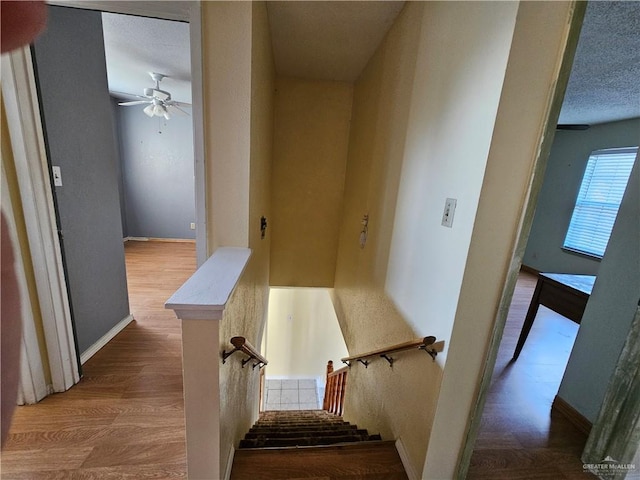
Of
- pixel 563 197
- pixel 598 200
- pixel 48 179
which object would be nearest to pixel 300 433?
pixel 48 179

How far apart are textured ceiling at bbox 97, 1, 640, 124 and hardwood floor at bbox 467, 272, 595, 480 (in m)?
2.45

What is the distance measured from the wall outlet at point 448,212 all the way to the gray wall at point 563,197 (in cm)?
441

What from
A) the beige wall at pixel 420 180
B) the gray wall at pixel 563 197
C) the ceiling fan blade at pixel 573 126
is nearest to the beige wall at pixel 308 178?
the beige wall at pixel 420 180

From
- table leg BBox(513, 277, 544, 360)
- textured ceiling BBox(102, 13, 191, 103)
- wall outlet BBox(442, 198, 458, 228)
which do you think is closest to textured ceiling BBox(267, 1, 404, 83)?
textured ceiling BBox(102, 13, 191, 103)

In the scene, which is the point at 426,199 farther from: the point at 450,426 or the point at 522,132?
the point at 450,426

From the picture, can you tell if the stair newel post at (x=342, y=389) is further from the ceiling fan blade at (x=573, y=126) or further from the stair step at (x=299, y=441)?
the ceiling fan blade at (x=573, y=126)

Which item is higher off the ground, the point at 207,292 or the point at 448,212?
the point at 448,212

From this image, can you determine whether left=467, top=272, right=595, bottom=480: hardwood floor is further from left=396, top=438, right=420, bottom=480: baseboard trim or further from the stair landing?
the stair landing

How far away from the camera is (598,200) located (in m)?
3.98

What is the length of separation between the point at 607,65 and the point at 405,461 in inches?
128

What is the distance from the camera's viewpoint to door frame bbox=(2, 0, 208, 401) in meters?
1.21

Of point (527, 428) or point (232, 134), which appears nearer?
point (232, 134)

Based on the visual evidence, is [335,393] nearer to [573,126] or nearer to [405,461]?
[405,461]

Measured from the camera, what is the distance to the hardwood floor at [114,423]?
1175 millimetres
